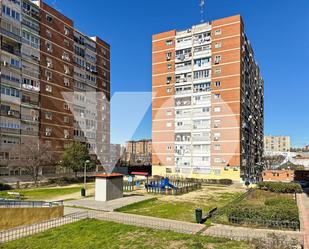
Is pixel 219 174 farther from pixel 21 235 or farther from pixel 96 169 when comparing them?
pixel 21 235

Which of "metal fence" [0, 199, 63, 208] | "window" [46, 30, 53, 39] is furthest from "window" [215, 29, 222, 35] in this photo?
"metal fence" [0, 199, 63, 208]

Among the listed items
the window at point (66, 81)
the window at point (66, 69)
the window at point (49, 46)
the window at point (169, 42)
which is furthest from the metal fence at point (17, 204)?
the window at point (169, 42)

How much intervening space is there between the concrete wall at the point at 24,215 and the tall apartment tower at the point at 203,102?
126ft

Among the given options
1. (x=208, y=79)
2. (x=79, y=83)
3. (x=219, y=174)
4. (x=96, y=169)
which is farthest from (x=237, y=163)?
(x=79, y=83)

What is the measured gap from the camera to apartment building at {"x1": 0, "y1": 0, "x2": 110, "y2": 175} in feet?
147

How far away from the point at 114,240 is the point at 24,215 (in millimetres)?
6748

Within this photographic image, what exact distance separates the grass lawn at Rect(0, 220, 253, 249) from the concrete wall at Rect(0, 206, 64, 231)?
86.6 inches

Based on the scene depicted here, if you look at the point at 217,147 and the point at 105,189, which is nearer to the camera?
the point at 105,189

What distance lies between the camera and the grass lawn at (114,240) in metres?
13.7

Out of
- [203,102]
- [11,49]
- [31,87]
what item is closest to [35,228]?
[31,87]

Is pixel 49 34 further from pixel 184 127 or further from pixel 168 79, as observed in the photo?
pixel 184 127

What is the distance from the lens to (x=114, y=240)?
1466 centimetres

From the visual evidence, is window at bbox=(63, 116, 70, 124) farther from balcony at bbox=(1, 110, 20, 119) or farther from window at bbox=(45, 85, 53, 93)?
balcony at bbox=(1, 110, 20, 119)

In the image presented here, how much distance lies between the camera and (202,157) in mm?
54969
